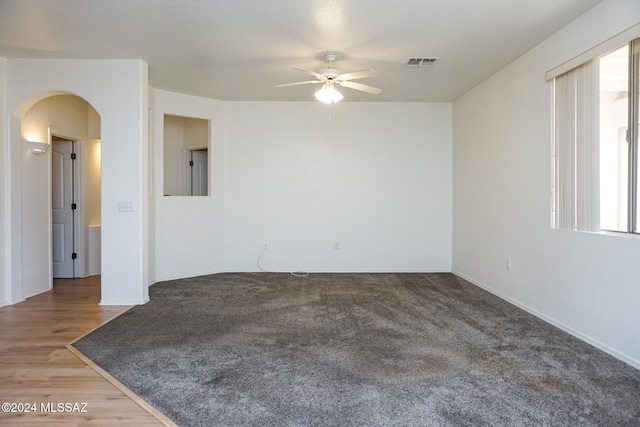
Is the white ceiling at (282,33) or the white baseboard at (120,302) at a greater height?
the white ceiling at (282,33)

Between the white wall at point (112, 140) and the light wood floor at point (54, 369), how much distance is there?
1.49 ft

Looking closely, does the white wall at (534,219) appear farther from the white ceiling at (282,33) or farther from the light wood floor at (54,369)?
the light wood floor at (54,369)

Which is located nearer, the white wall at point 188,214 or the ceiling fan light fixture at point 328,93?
the ceiling fan light fixture at point 328,93

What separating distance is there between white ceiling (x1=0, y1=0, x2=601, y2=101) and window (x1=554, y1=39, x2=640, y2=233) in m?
0.56

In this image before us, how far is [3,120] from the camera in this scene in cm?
416

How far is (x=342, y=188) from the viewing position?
615 centimetres

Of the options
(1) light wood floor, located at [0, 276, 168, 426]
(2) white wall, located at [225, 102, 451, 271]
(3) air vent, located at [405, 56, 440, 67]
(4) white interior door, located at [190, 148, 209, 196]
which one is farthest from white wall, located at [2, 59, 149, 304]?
(3) air vent, located at [405, 56, 440, 67]

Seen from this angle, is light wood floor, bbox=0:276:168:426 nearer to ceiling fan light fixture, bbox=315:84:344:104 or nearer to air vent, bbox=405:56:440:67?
ceiling fan light fixture, bbox=315:84:344:104

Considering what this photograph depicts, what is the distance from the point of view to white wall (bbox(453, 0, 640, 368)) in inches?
109

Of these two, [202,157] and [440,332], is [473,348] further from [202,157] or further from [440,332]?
[202,157]

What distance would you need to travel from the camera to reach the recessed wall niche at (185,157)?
20.8ft

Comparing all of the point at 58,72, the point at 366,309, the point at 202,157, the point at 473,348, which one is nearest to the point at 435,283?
the point at 366,309

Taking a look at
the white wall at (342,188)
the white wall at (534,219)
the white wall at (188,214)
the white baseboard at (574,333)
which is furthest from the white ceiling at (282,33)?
the white baseboard at (574,333)

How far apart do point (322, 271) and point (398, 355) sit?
3.39 meters
